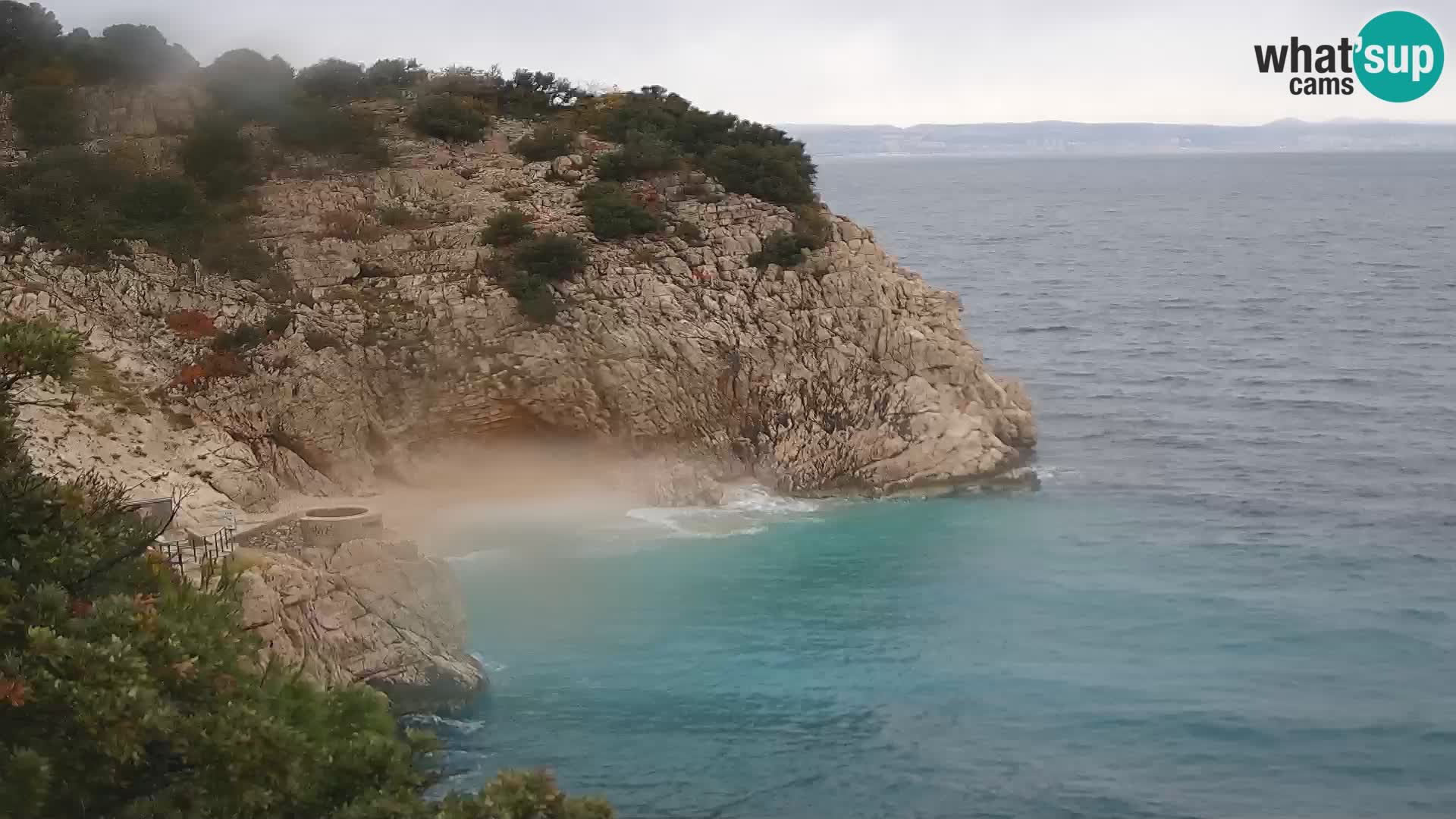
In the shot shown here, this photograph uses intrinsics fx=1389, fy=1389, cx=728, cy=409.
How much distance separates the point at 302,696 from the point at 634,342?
79.3 feet

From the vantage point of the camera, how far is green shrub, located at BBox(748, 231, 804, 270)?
37.9 metres

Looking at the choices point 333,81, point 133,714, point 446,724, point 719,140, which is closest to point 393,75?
point 333,81

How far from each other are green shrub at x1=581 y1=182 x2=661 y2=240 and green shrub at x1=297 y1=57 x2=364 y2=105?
9.64m

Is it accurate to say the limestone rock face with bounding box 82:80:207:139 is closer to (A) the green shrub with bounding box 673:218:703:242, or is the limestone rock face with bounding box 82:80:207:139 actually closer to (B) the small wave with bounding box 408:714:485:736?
(A) the green shrub with bounding box 673:218:703:242

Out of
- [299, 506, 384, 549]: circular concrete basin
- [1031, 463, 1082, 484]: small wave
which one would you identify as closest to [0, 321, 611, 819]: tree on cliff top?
[299, 506, 384, 549]: circular concrete basin

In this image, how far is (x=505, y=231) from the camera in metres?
36.5

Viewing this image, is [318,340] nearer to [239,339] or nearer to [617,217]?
[239,339]

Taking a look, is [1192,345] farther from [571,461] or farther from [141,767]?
[141,767]

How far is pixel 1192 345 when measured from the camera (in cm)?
6006

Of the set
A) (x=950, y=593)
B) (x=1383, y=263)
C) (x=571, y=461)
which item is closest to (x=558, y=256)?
(x=571, y=461)

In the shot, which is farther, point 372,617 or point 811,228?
point 811,228

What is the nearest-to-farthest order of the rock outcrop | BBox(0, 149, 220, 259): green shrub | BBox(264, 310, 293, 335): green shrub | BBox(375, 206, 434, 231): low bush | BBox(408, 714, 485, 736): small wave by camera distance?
BBox(408, 714, 485, 736): small wave → the rock outcrop → BBox(0, 149, 220, 259): green shrub → BBox(264, 310, 293, 335): green shrub → BBox(375, 206, 434, 231): low bush

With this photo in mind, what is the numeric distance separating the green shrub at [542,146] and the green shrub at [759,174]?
4171 millimetres

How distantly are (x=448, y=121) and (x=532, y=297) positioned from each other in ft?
27.5
